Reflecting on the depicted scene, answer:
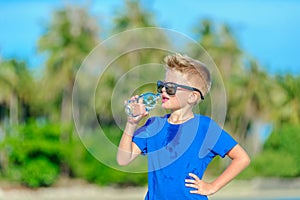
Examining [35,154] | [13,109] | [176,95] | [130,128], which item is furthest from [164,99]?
[13,109]

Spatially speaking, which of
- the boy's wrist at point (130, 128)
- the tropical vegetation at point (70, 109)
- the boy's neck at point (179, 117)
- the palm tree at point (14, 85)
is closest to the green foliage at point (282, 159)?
the tropical vegetation at point (70, 109)

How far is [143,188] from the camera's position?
1380 inches

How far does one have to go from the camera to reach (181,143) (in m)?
3.95

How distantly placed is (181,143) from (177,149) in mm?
38

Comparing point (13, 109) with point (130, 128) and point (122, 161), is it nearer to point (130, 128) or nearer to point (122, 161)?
point (122, 161)

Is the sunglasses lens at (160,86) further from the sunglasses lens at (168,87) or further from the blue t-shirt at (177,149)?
the blue t-shirt at (177,149)

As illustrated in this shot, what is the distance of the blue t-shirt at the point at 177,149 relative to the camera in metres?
3.90

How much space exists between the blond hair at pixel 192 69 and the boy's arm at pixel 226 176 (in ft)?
1.16

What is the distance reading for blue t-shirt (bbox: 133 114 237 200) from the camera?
12.8 feet

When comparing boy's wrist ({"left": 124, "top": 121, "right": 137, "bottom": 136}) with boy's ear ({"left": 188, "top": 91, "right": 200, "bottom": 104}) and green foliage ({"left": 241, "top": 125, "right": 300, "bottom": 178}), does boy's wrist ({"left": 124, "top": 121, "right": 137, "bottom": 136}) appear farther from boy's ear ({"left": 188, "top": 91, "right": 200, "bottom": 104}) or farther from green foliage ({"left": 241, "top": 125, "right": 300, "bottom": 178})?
green foliage ({"left": 241, "top": 125, "right": 300, "bottom": 178})

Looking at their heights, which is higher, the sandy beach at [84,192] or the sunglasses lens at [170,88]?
the sandy beach at [84,192]

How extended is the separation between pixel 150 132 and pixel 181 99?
0.23 m

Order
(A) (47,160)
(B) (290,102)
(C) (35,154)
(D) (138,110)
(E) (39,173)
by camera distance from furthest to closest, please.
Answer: (B) (290,102), (A) (47,160), (E) (39,173), (C) (35,154), (D) (138,110)

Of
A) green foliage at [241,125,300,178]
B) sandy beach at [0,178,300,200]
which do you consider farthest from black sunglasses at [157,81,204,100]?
green foliage at [241,125,300,178]
